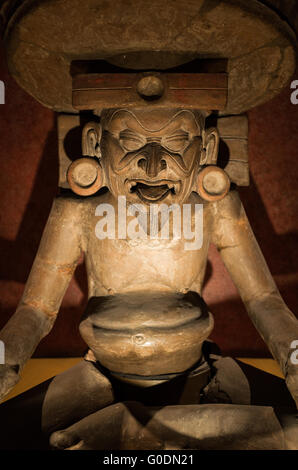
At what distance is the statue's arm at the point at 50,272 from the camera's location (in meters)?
2.15

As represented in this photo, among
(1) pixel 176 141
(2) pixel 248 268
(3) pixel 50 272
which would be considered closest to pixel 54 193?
(3) pixel 50 272

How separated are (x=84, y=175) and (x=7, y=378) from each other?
1.05m

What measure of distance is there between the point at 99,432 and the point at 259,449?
629 mm

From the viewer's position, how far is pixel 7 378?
185 centimetres

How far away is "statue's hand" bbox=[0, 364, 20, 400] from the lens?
1.82 metres

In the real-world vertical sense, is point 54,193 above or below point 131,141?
below

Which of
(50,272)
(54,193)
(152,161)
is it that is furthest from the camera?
(54,193)

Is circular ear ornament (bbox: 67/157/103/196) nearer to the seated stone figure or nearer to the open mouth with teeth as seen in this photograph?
the seated stone figure

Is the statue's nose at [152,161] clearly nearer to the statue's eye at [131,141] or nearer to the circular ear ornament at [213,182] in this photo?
the statue's eye at [131,141]

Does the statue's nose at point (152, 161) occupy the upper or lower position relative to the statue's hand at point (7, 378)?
upper

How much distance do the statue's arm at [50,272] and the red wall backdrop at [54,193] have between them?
3.64ft

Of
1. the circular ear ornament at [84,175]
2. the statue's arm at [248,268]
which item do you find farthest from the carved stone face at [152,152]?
the statue's arm at [248,268]

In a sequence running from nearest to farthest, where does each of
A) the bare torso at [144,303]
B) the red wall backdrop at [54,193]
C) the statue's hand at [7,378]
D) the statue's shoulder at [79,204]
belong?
the statue's hand at [7,378]
the bare torso at [144,303]
the statue's shoulder at [79,204]
the red wall backdrop at [54,193]

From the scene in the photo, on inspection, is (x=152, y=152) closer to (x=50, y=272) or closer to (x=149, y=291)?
(x=149, y=291)
